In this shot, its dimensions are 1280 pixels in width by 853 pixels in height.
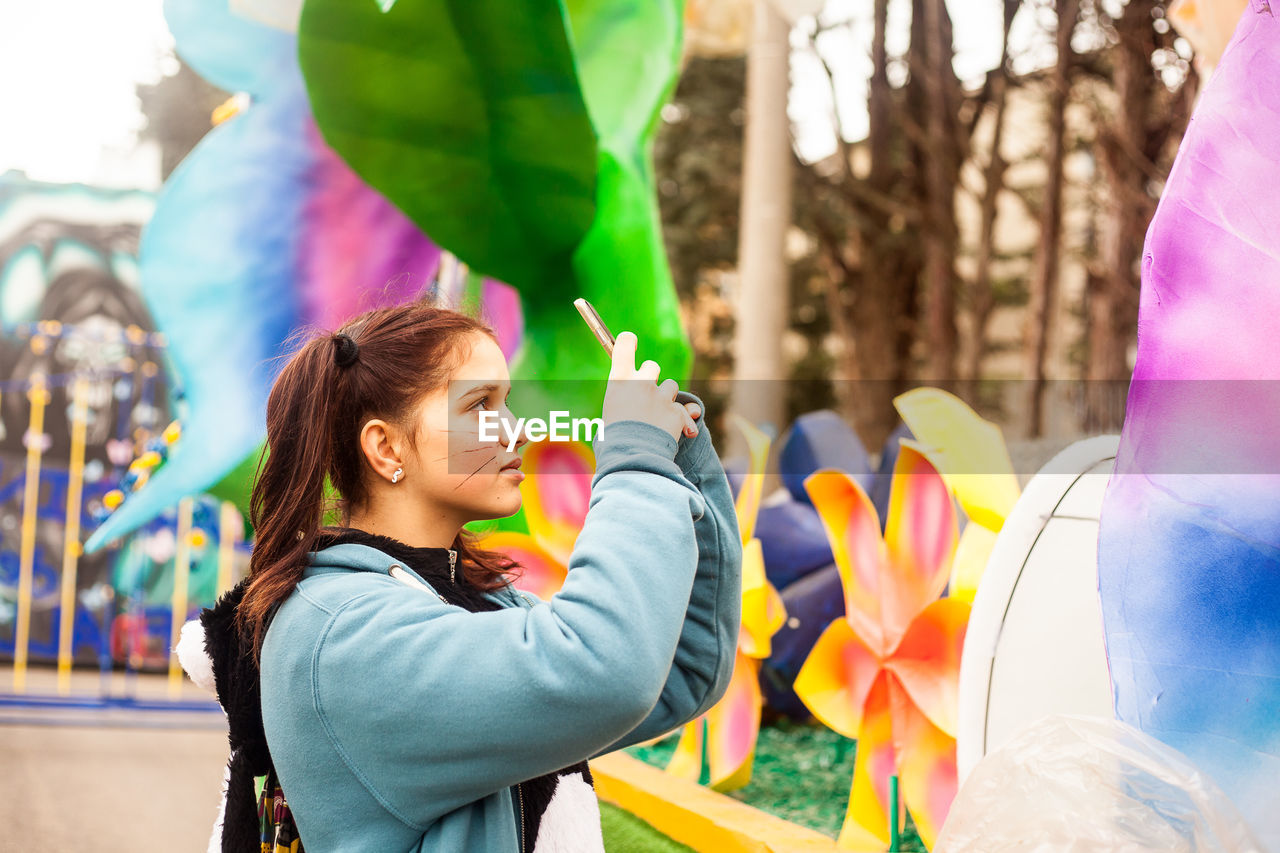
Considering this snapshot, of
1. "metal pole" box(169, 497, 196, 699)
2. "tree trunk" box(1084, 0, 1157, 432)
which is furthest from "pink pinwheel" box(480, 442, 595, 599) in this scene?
"tree trunk" box(1084, 0, 1157, 432)

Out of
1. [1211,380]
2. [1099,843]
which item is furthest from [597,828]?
[1211,380]

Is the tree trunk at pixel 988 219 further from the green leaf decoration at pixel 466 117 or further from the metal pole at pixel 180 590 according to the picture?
the green leaf decoration at pixel 466 117

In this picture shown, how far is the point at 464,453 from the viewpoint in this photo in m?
1.33

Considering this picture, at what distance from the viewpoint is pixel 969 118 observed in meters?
10.7

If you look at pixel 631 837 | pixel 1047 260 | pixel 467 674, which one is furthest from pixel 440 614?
pixel 1047 260

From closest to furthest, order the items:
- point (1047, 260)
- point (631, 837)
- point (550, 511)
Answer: point (631, 837), point (550, 511), point (1047, 260)

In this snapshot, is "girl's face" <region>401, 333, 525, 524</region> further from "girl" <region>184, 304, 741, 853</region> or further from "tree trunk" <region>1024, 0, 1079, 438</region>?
"tree trunk" <region>1024, 0, 1079, 438</region>

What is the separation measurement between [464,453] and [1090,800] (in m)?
0.81

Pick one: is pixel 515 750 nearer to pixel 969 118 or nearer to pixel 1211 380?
pixel 1211 380

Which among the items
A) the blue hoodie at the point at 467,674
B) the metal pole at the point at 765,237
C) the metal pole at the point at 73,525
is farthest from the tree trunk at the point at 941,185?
the blue hoodie at the point at 467,674

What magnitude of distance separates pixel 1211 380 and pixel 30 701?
630cm

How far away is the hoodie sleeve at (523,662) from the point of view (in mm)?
1084

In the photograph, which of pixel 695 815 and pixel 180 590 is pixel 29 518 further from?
pixel 695 815

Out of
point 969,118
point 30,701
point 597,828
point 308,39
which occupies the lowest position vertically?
point 30,701
